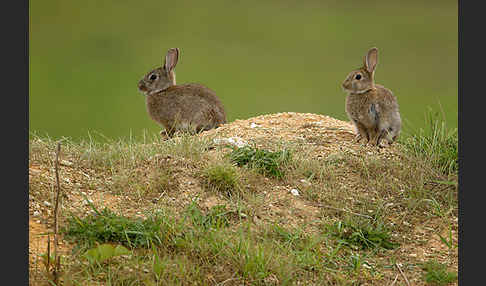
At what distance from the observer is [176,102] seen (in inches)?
329

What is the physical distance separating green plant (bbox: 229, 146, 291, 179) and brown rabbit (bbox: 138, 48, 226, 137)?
6.64ft

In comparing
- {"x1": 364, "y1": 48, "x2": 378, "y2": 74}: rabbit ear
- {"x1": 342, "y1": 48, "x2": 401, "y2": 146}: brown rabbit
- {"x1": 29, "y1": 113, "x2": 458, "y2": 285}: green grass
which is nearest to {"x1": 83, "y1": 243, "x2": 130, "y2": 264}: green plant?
{"x1": 29, "y1": 113, "x2": 458, "y2": 285}: green grass

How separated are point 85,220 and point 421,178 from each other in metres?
3.22

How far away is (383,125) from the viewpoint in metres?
7.28

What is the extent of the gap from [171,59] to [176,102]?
62 cm

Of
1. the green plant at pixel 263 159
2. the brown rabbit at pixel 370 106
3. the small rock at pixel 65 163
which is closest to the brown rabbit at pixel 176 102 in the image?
the brown rabbit at pixel 370 106

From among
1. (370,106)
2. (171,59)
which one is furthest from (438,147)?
(171,59)

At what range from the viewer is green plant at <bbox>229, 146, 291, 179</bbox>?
19.8 feet

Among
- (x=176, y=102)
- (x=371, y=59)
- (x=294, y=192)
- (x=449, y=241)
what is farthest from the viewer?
(x=176, y=102)

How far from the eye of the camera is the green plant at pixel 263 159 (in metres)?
6.03

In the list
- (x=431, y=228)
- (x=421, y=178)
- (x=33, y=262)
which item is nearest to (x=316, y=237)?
(x=431, y=228)

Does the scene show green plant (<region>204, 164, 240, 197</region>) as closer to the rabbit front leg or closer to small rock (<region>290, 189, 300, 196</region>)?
small rock (<region>290, 189, 300, 196</region>)

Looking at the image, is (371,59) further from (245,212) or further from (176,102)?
(245,212)

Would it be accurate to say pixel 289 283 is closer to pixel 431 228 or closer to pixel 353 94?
pixel 431 228
